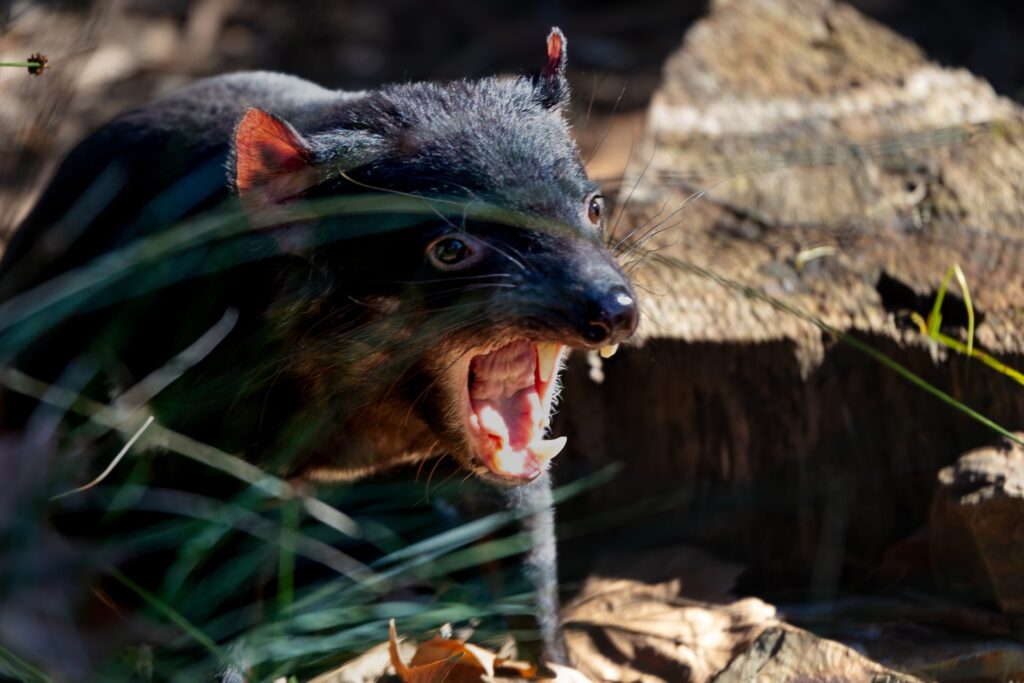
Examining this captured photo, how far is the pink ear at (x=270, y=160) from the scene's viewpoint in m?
2.66

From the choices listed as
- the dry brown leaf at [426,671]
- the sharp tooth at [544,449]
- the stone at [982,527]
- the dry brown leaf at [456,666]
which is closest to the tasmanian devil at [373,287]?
the sharp tooth at [544,449]

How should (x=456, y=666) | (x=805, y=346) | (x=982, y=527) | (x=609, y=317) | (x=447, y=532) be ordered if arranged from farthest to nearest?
(x=805, y=346), (x=447, y=532), (x=982, y=527), (x=456, y=666), (x=609, y=317)

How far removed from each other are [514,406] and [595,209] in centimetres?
48

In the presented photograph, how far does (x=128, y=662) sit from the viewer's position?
9.12 feet

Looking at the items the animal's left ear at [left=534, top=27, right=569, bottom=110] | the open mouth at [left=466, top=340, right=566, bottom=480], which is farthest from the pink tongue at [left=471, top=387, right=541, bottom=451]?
the animal's left ear at [left=534, top=27, right=569, bottom=110]

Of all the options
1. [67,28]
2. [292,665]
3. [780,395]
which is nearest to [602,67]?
[67,28]

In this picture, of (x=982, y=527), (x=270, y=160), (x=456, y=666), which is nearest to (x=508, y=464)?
(x=456, y=666)

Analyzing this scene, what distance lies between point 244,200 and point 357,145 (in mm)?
276

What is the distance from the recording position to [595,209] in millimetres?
2832

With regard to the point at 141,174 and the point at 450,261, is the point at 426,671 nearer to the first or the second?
the point at 450,261

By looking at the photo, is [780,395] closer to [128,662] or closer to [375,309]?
[375,309]

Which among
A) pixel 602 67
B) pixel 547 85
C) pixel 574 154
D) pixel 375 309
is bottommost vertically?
pixel 375 309

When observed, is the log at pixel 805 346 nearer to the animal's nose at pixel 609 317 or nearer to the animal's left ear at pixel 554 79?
the animal's left ear at pixel 554 79

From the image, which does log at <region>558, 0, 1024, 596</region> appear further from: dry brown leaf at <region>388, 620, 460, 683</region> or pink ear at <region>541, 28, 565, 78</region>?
dry brown leaf at <region>388, 620, 460, 683</region>
